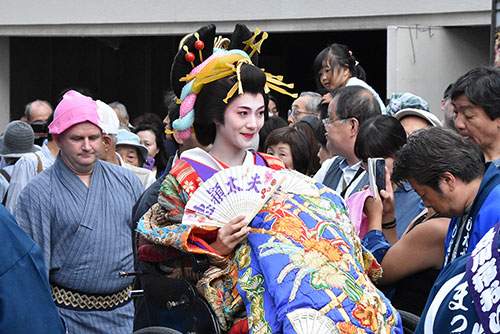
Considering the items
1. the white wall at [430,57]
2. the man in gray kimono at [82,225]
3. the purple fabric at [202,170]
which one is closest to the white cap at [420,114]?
the man in gray kimono at [82,225]

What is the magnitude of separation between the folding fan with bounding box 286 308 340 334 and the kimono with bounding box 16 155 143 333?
1880 mm

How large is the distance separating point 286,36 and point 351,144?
35.8 ft

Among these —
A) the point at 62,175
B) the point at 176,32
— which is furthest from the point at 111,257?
the point at 176,32

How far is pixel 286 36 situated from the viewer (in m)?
15.1

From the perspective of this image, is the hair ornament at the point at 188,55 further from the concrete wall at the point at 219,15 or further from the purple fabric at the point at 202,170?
the concrete wall at the point at 219,15

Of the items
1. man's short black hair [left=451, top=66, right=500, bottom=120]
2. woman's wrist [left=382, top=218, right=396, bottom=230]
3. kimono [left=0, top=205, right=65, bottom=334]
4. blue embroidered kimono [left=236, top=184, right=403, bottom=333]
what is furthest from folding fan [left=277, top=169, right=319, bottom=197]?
kimono [left=0, top=205, right=65, bottom=334]

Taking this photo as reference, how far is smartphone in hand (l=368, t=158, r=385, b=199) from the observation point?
3656 millimetres

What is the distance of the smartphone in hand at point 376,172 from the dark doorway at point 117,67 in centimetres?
1150

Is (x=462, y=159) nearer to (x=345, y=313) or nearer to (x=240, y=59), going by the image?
(x=345, y=313)

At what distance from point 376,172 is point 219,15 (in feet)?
27.7

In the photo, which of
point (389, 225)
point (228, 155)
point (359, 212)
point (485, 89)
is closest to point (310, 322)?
point (228, 155)

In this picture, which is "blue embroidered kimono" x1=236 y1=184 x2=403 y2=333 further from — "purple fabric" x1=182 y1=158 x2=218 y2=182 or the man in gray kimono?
the man in gray kimono

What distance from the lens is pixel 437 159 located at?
2.95 metres

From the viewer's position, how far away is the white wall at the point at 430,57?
383 inches
